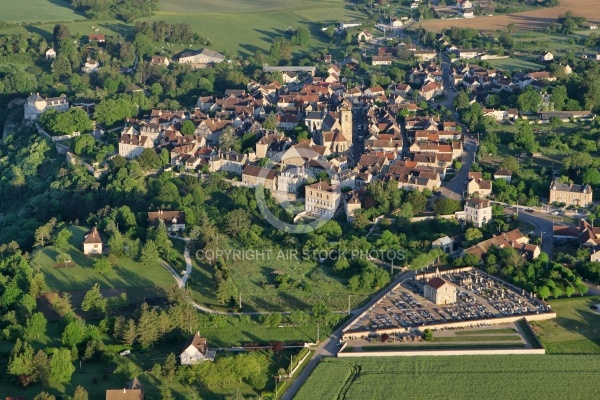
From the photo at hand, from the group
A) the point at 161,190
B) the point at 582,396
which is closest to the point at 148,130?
the point at 161,190

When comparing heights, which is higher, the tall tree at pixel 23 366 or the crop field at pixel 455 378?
the crop field at pixel 455 378

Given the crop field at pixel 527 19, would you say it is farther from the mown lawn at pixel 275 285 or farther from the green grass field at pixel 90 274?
the green grass field at pixel 90 274

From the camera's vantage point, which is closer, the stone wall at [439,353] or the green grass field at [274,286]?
the stone wall at [439,353]

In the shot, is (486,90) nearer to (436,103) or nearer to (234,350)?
(436,103)

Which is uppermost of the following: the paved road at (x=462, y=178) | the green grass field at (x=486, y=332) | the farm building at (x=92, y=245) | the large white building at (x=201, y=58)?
the paved road at (x=462, y=178)

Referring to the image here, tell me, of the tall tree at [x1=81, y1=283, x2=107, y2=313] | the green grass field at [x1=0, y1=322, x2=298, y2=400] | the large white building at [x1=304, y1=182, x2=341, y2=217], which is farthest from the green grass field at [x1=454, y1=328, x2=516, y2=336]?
the tall tree at [x1=81, y1=283, x2=107, y2=313]

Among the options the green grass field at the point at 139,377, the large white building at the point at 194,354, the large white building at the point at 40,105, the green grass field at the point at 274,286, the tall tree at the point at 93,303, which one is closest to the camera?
the green grass field at the point at 139,377

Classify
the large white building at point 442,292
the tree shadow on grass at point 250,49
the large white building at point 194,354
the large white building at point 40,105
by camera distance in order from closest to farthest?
the large white building at point 194,354
the large white building at point 442,292
the large white building at point 40,105
the tree shadow on grass at point 250,49

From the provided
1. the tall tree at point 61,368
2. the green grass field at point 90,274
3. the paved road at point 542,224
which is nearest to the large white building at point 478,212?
the paved road at point 542,224
